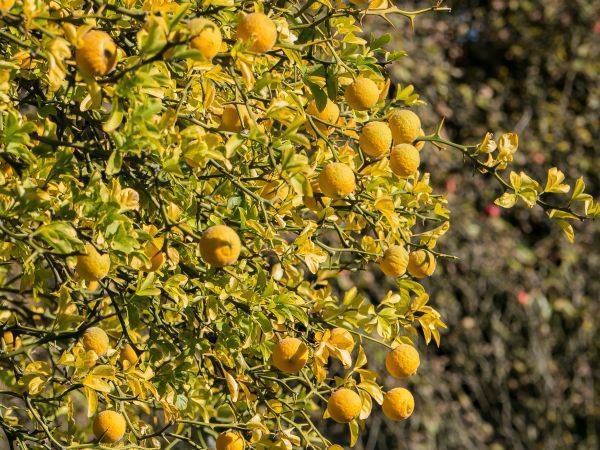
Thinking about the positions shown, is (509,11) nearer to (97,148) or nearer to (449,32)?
(449,32)

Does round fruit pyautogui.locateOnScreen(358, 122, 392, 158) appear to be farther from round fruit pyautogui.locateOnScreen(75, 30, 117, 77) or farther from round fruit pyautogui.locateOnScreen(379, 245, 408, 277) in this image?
round fruit pyautogui.locateOnScreen(75, 30, 117, 77)

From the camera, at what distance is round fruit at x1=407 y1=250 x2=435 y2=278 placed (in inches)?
46.9

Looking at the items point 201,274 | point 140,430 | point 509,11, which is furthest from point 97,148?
point 509,11

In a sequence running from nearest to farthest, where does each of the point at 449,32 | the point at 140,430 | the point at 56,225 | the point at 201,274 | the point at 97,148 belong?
1. the point at 56,225
2. the point at 97,148
3. the point at 201,274
4. the point at 140,430
5. the point at 449,32

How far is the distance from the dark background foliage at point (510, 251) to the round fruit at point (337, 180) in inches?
80.8

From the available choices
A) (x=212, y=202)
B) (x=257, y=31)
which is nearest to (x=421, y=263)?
(x=212, y=202)

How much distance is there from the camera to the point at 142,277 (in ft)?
3.60

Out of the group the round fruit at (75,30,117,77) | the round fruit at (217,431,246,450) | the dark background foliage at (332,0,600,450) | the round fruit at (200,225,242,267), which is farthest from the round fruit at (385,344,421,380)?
the dark background foliage at (332,0,600,450)

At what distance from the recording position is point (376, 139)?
3.65 ft

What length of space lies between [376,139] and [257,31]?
234 millimetres

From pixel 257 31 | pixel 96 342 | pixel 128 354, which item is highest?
pixel 257 31

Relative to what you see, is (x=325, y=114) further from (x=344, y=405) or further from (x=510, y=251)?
(x=510, y=251)

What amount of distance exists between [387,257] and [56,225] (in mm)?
449

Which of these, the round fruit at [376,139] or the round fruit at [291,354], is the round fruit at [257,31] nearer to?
the round fruit at [376,139]
